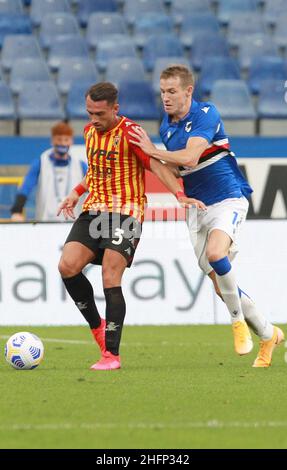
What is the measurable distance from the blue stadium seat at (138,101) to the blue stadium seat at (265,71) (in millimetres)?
2022

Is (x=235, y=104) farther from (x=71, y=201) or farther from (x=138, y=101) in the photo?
(x=71, y=201)

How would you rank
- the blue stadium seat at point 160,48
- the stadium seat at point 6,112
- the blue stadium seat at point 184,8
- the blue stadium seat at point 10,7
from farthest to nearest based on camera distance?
the blue stadium seat at point 184,8
the blue stadium seat at point 10,7
the blue stadium seat at point 160,48
the stadium seat at point 6,112

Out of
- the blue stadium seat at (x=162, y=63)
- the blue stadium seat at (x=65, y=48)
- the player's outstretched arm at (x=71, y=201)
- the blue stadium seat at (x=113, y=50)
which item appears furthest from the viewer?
the blue stadium seat at (x=113, y=50)

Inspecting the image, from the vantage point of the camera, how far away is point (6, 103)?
58.3ft

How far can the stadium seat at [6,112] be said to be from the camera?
17672 mm

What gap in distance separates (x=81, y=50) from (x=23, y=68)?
1.29 m

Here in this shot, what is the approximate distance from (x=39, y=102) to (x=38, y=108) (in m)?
0.13

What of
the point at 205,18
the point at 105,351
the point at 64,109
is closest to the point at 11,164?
the point at 64,109

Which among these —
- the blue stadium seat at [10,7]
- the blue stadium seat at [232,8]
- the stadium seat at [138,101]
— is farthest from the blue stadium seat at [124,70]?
the blue stadium seat at [232,8]

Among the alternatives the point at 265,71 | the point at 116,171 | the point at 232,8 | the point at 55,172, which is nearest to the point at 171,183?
the point at 116,171

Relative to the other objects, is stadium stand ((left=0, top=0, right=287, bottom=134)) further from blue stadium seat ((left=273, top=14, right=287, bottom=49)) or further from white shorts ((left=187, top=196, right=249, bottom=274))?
white shorts ((left=187, top=196, right=249, bottom=274))

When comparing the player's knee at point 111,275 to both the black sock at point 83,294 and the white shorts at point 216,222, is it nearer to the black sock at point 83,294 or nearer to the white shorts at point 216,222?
the black sock at point 83,294

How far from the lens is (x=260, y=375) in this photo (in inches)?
331
